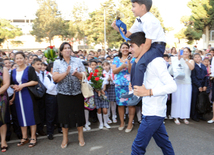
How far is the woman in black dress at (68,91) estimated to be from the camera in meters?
3.77

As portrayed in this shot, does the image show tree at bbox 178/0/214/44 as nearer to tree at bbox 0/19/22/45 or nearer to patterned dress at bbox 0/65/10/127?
patterned dress at bbox 0/65/10/127

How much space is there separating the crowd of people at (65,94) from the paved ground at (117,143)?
0.18m

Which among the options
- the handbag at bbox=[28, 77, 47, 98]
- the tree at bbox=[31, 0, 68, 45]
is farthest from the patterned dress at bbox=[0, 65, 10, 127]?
the tree at bbox=[31, 0, 68, 45]

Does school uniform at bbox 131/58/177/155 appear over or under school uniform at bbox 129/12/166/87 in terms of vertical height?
under

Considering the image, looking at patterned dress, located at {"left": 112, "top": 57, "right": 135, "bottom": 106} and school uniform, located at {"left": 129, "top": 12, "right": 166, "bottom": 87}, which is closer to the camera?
school uniform, located at {"left": 129, "top": 12, "right": 166, "bottom": 87}

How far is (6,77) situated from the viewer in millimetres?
3893

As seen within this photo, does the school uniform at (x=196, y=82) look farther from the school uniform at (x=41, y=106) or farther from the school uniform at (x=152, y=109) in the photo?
the school uniform at (x=41, y=106)

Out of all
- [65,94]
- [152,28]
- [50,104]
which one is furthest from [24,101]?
[152,28]

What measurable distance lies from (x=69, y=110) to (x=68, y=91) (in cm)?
41

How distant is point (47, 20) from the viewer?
26.9 meters

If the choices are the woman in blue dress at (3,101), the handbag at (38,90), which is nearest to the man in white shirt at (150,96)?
the handbag at (38,90)

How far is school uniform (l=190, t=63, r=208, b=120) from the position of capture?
5352mm

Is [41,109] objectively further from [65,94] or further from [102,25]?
[102,25]

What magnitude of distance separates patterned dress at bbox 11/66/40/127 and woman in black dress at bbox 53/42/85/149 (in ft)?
2.31
